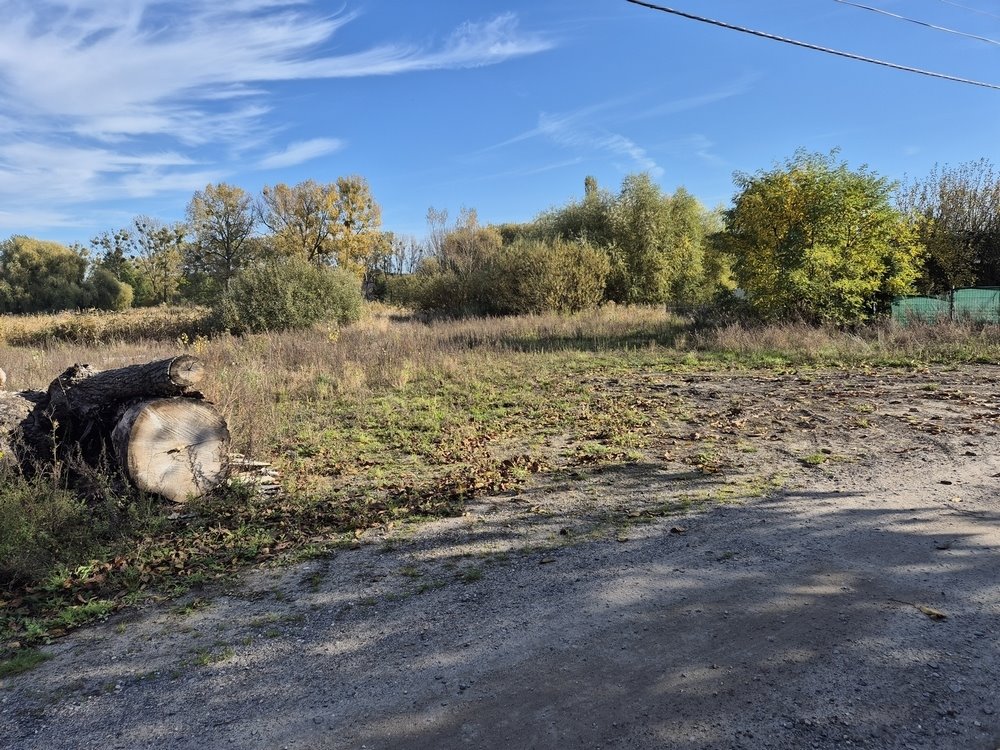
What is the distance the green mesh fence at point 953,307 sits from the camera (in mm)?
15891

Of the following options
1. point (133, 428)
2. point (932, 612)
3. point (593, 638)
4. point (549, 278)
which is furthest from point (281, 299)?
point (932, 612)

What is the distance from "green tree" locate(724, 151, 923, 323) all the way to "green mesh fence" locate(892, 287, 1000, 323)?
0.50 meters

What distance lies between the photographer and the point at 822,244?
617 inches

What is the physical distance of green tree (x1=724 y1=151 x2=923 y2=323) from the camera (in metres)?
15.6

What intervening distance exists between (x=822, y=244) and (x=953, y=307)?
473cm

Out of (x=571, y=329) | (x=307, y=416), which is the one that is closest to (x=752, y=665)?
(x=307, y=416)

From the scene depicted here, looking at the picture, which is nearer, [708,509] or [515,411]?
[708,509]

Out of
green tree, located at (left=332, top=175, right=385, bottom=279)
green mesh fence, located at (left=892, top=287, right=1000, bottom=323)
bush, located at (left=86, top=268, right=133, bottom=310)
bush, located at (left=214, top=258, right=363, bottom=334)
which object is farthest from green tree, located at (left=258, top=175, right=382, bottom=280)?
green mesh fence, located at (left=892, top=287, right=1000, bottom=323)

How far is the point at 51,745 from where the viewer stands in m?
2.48

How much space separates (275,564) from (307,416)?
4.61 m

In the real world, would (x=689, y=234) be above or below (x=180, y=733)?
above

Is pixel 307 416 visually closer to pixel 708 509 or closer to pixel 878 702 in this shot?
pixel 708 509

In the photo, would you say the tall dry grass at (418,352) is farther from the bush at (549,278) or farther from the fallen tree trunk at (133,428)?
the bush at (549,278)

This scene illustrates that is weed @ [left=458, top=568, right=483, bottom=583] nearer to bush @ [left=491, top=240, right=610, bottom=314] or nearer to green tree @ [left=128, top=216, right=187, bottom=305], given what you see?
bush @ [left=491, top=240, right=610, bottom=314]
